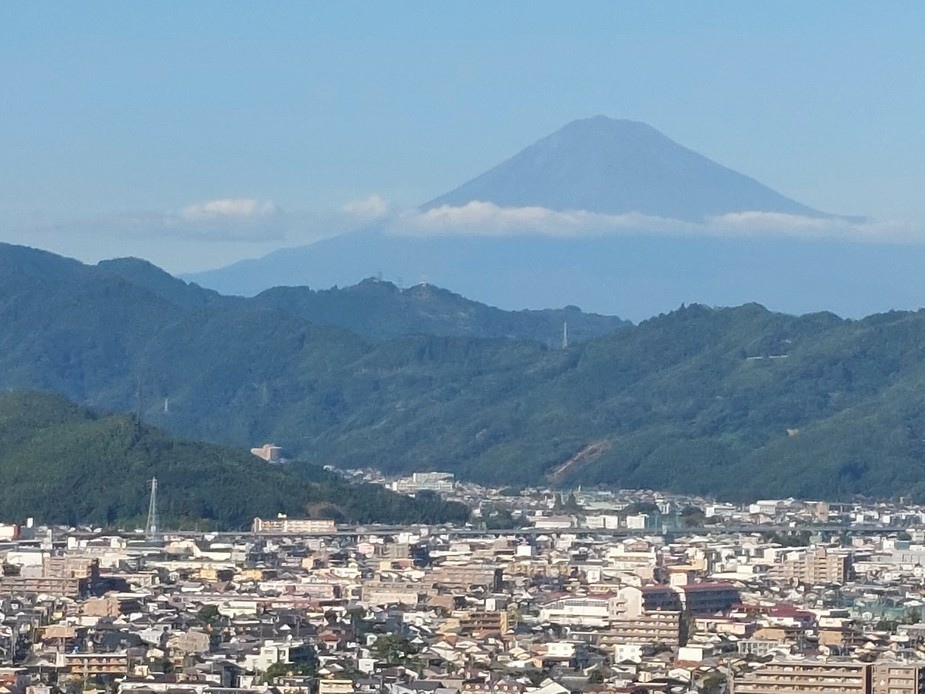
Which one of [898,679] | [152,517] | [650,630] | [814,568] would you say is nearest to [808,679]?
[898,679]

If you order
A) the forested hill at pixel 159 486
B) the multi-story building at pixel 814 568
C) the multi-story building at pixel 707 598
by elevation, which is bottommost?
the multi-story building at pixel 707 598

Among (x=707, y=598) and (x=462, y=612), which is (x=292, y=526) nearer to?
(x=707, y=598)

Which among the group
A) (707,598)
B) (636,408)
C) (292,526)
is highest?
(636,408)

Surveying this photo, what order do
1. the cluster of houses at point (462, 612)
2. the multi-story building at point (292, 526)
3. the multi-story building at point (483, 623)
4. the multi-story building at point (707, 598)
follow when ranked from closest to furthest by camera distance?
the cluster of houses at point (462, 612) → the multi-story building at point (483, 623) → the multi-story building at point (707, 598) → the multi-story building at point (292, 526)

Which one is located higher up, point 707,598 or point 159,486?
point 159,486

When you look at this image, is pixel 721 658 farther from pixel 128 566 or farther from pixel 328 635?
pixel 128 566

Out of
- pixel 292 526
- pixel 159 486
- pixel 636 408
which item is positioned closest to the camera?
pixel 292 526

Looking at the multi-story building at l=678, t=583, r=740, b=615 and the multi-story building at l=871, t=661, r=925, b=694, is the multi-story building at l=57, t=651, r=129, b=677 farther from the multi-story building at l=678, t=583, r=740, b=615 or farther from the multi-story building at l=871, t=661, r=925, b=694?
the multi-story building at l=678, t=583, r=740, b=615

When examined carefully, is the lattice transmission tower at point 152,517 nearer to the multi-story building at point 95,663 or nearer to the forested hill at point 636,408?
the forested hill at point 636,408

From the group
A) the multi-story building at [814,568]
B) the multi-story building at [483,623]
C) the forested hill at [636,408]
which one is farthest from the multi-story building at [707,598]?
the forested hill at [636,408]
